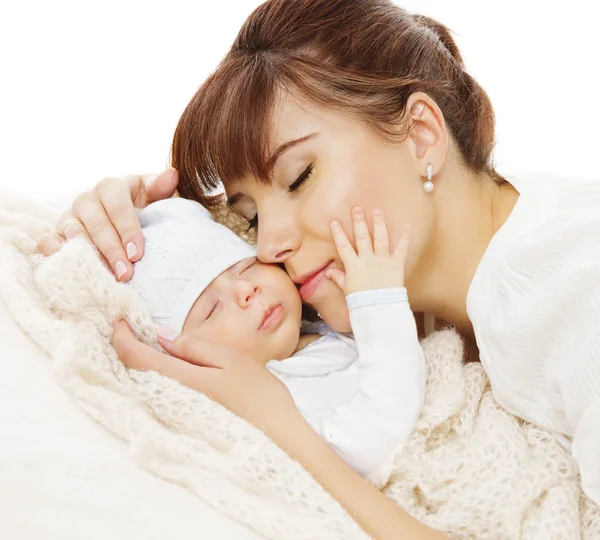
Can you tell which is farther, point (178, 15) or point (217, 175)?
point (178, 15)

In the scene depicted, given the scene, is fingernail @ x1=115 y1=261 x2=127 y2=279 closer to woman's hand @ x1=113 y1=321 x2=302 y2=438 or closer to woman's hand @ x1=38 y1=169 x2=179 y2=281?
woman's hand @ x1=38 y1=169 x2=179 y2=281

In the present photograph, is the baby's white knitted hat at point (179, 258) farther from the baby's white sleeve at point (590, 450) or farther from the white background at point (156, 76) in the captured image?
the white background at point (156, 76)

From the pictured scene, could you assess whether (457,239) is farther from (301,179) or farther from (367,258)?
→ (301,179)

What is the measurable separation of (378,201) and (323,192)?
0.35 feet

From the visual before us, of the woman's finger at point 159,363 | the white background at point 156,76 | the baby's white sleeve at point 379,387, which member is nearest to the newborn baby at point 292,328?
the baby's white sleeve at point 379,387

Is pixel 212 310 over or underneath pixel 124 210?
underneath

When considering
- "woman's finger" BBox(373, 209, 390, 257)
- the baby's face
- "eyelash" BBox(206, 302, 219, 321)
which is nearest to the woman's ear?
"woman's finger" BBox(373, 209, 390, 257)

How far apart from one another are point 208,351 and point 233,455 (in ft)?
0.79

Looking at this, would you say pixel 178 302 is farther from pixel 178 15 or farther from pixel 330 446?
pixel 178 15

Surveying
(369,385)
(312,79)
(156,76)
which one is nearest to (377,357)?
(369,385)

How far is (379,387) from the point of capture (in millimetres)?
1211

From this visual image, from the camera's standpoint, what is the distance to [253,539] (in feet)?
3.04

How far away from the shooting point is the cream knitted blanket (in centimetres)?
99

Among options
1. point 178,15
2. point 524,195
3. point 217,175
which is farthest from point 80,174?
point 524,195
